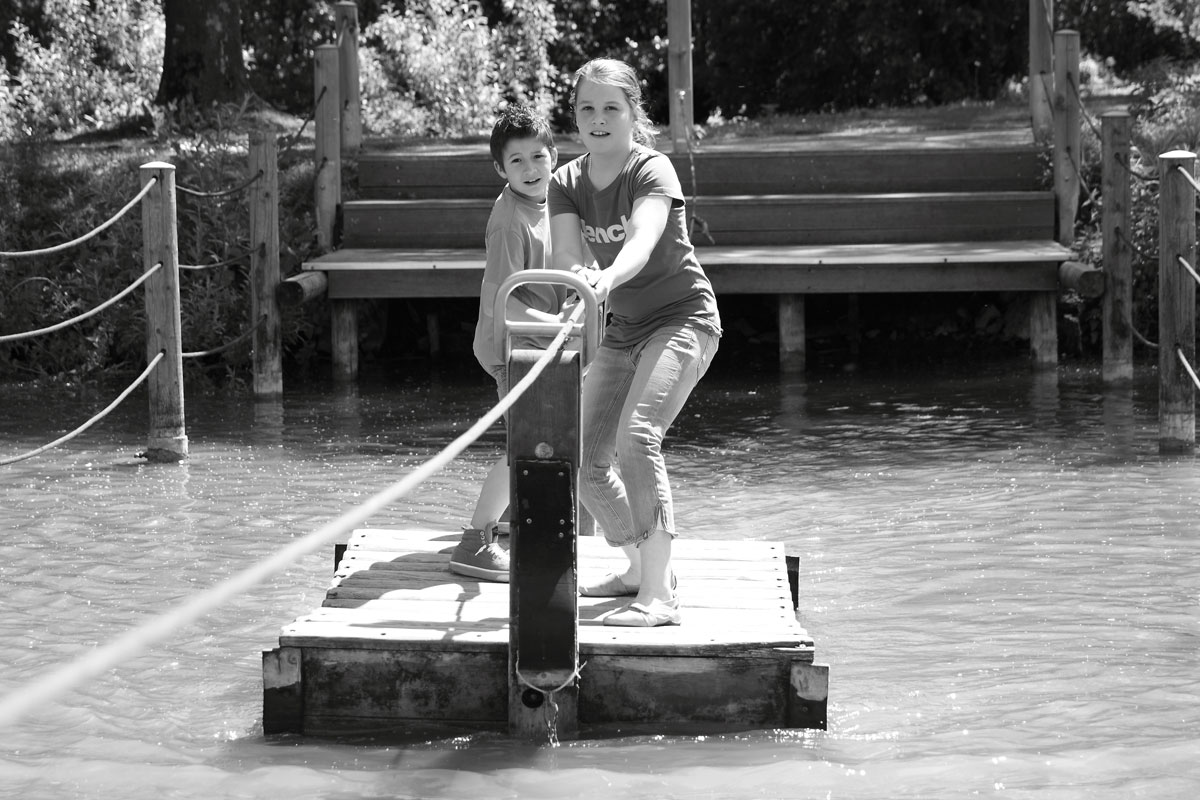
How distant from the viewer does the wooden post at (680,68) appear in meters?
12.1

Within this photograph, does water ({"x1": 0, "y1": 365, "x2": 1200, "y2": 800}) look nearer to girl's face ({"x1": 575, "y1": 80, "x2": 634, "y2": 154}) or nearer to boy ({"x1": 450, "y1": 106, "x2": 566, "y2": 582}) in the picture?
boy ({"x1": 450, "y1": 106, "x2": 566, "y2": 582})

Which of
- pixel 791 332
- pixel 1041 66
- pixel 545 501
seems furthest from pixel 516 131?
pixel 1041 66

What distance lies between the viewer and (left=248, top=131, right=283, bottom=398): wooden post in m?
10.0

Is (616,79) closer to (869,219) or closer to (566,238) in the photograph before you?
(566,238)

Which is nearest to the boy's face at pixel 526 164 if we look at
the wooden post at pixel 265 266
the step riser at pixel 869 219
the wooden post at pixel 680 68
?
the wooden post at pixel 265 266

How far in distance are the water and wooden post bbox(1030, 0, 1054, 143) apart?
2.67m

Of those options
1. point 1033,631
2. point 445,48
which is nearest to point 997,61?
point 445,48

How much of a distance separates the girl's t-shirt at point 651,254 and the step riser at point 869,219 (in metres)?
6.85

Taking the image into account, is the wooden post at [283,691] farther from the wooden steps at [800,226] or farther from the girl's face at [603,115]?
the wooden steps at [800,226]

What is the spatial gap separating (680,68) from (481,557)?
747 cm

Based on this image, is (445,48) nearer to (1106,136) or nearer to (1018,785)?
(1106,136)

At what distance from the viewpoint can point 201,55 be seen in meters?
15.0

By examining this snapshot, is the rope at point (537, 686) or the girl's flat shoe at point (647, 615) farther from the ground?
the girl's flat shoe at point (647, 615)

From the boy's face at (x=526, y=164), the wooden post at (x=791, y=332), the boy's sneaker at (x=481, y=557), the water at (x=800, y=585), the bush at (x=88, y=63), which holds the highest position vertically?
the bush at (x=88, y=63)
